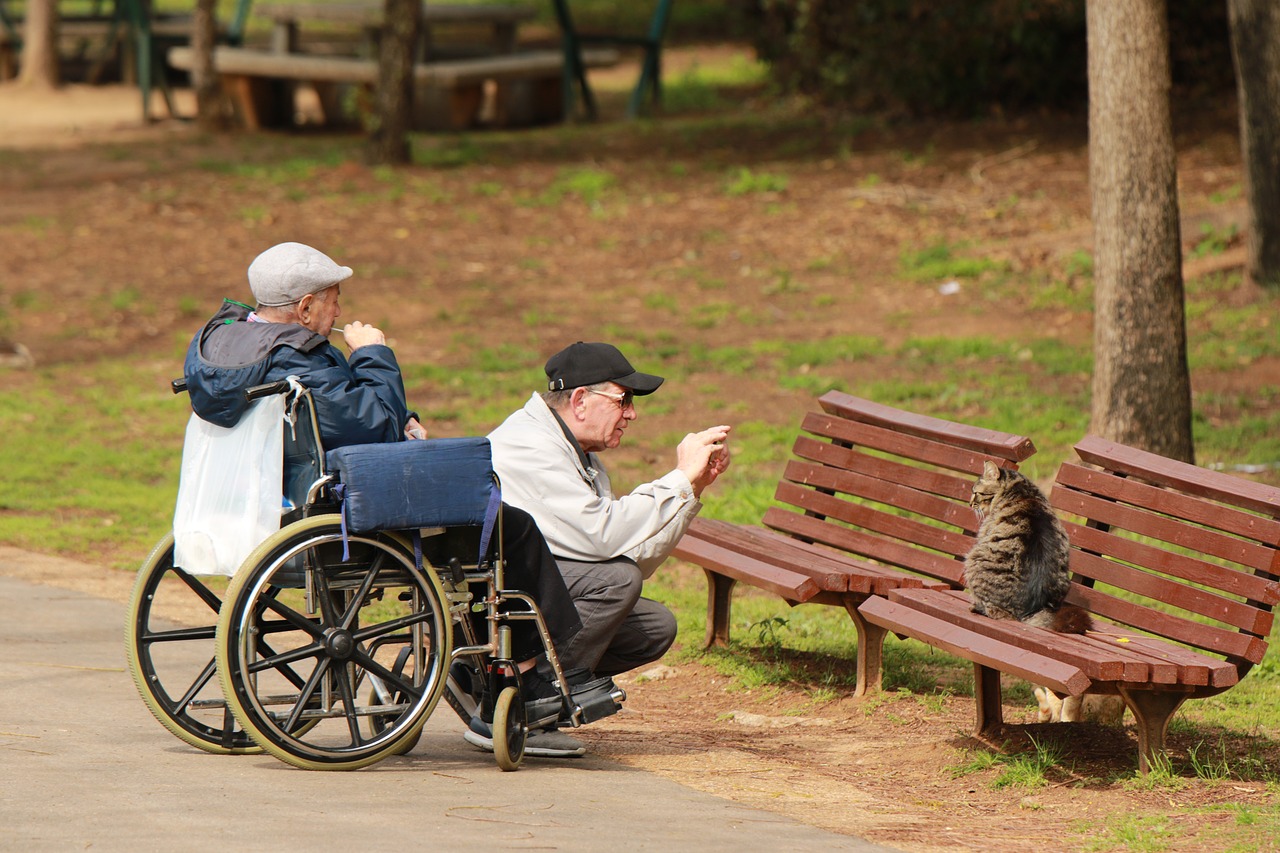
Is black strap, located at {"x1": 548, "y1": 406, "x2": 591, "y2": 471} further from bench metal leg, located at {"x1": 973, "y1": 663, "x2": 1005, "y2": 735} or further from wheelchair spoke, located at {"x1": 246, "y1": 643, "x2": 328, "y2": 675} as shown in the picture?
bench metal leg, located at {"x1": 973, "y1": 663, "x2": 1005, "y2": 735}

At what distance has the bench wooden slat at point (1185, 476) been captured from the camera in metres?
4.63

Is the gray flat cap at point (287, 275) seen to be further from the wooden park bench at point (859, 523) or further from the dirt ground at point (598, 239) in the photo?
the dirt ground at point (598, 239)

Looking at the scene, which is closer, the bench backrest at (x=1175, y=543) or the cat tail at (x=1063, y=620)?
the bench backrest at (x=1175, y=543)

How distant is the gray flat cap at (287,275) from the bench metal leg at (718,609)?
230cm

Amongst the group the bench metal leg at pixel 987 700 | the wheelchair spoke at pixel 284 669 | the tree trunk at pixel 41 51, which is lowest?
the bench metal leg at pixel 987 700

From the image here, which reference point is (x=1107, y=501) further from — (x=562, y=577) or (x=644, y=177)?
(x=644, y=177)

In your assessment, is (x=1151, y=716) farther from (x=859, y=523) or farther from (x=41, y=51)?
(x=41, y=51)

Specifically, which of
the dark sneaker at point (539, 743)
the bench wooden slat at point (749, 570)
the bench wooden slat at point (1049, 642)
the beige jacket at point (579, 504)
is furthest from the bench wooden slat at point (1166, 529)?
the dark sneaker at point (539, 743)

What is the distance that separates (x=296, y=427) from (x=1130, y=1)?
5.16 metres

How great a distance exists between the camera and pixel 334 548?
4.25 metres

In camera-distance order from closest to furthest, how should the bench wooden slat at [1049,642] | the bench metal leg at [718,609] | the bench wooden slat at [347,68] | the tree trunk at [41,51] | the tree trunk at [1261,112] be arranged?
the bench wooden slat at [1049,642], the bench metal leg at [718,609], the tree trunk at [1261,112], the bench wooden slat at [347,68], the tree trunk at [41,51]

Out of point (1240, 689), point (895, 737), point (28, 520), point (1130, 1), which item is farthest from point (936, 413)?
point (28, 520)

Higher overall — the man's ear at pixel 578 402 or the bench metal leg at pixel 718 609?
the man's ear at pixel 578 402

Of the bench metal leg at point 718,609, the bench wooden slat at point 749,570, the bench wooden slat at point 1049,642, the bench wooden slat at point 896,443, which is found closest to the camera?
the bench wooden slat at point 1049,642
